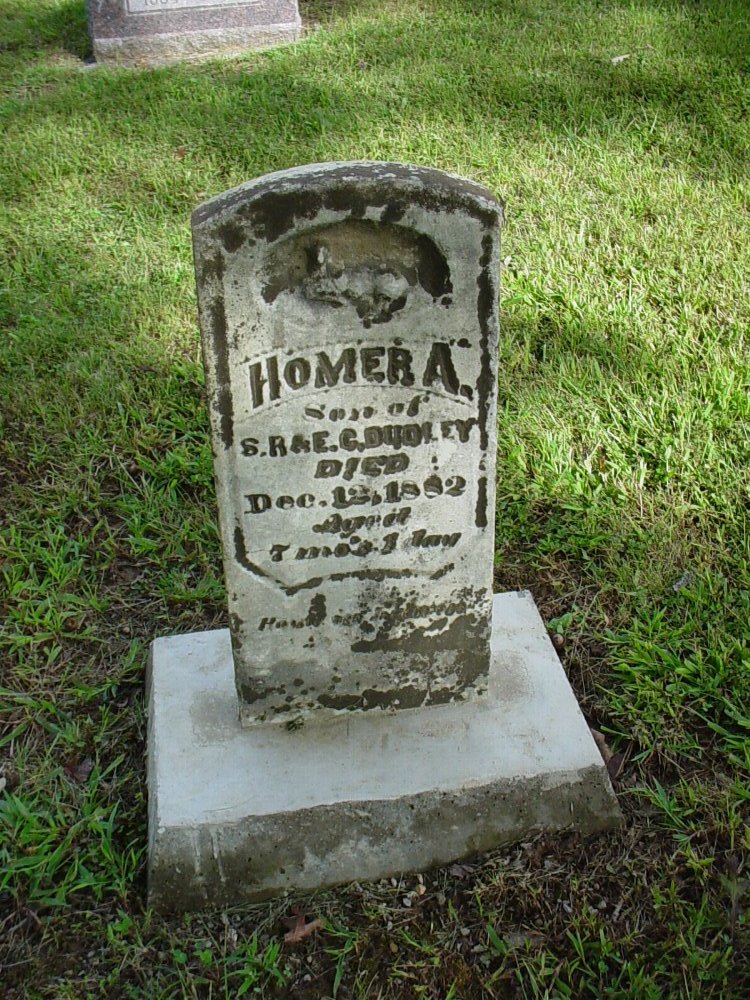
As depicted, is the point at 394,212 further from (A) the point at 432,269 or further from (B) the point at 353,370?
(B) the point at 353,370

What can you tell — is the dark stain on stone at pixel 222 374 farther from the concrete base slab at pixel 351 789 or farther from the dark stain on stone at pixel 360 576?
the concrete base slab at pixel 351 789

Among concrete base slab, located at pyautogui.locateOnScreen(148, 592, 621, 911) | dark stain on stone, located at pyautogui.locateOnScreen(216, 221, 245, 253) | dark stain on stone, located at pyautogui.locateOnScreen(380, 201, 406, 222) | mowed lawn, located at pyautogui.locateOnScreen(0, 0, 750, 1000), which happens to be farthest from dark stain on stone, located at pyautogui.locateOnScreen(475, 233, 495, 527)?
mowed lawn, located at pyautogui.locateOnScreen(0, 0, 750, 1000)

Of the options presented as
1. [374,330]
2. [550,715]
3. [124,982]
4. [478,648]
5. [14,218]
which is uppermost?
[374,330]

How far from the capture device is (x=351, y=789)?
2391 millimetres

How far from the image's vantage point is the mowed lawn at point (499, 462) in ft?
7.45

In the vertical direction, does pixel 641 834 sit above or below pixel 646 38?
below

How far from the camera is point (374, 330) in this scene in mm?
2113

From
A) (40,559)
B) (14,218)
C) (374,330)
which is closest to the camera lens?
(374,330)

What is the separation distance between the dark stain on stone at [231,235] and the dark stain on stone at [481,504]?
0.74 m

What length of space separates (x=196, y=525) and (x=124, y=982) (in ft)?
4.76

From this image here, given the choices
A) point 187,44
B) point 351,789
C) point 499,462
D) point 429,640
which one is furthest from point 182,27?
point 351,789

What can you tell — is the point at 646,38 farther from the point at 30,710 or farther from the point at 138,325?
the point at 30,710

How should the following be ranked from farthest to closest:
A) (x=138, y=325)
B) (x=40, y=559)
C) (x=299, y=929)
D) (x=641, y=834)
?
1. (x=138, y=325)
2. (x=40, y=559)
3. (x=641, y=834)
4. (x=299, y=929)

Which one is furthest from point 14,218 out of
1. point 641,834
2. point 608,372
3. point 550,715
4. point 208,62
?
point 641,834
